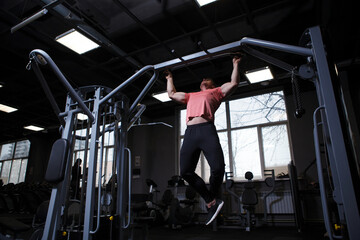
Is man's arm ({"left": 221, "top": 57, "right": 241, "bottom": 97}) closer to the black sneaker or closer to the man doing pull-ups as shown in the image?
the man doing pull-ups

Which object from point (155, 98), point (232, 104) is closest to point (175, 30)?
point (155, 98)

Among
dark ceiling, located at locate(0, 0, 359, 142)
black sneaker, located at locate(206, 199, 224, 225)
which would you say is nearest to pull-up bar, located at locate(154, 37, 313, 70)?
black sneaker, located at locate(206, 199, 224, 225)

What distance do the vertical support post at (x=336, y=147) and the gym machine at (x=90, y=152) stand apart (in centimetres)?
164

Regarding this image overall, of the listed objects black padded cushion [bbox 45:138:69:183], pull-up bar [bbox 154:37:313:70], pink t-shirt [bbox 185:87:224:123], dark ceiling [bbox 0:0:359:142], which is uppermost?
dark ceiling [bbox 0:0:359:142]

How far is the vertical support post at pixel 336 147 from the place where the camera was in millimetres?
1689

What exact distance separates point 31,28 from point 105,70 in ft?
6.35

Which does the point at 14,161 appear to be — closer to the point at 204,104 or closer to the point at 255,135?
the point at 255,135

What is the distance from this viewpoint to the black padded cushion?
1.84 m

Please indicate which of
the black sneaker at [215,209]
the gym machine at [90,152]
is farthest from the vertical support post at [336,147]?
the gym machine at [90,152]

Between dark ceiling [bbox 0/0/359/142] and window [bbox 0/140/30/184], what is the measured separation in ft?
20.2

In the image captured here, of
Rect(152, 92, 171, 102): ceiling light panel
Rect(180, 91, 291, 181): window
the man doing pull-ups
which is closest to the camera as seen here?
the man doing pull-ups

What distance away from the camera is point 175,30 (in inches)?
224

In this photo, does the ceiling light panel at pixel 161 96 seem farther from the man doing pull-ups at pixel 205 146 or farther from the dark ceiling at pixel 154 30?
the man doing pull-ups at pixel 205 146

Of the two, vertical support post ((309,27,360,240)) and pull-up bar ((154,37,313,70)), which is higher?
pull-up bar ((154,37,313,70))
